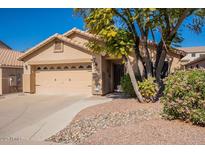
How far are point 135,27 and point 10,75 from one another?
12302 millimetres

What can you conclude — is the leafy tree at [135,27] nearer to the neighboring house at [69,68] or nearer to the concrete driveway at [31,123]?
the neighboring house at [69,68]

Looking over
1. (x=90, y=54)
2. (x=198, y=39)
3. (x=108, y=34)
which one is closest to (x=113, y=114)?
(x=108, y=34)

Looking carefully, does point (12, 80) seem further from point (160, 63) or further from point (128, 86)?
point (160, 63)

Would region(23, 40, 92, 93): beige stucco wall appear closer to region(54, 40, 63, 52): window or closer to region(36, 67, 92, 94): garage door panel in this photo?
region(54, 40, 63, 52): window

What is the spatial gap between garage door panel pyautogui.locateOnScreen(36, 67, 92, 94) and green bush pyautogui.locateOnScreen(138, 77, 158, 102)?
5957 mm

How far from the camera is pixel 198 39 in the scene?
14094mm

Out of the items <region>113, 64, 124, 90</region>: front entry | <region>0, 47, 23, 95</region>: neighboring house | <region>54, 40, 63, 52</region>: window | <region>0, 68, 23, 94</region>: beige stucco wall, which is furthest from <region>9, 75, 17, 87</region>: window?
<region>113, 64, 124, 90</region>: front entry

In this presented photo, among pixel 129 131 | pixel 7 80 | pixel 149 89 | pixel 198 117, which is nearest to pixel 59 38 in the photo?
pixel 7 80

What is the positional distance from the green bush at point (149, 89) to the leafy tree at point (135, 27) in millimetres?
253

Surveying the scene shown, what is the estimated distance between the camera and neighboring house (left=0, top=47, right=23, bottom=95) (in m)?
17.6

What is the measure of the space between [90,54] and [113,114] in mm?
7816

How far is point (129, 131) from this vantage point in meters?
5.88

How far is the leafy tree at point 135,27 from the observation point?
373 inches
